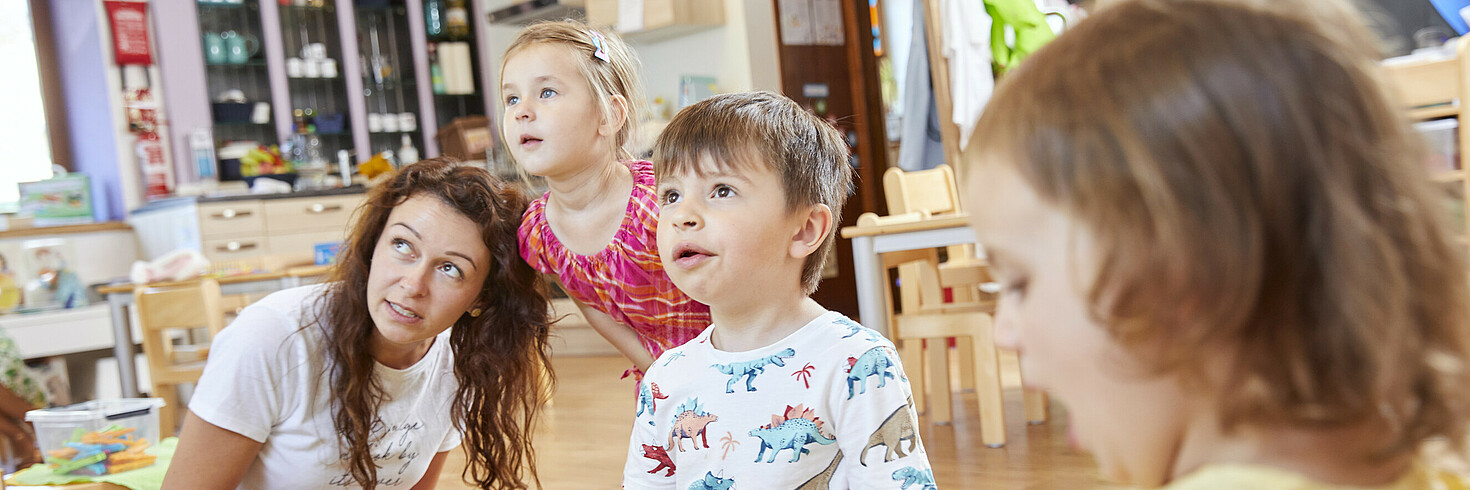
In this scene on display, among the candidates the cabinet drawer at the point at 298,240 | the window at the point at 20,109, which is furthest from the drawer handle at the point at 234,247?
the window at the point at 20,109

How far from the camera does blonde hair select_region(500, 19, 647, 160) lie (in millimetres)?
1489

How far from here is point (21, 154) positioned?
564cm

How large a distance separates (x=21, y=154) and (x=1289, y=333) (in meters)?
6.68

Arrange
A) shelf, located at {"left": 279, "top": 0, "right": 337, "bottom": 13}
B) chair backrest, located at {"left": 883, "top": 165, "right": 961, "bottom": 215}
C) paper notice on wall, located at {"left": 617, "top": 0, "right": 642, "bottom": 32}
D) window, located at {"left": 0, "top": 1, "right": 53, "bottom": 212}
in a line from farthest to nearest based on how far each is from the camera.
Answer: shelf, located at {"left": 279, "top": 0, "right": 337, "bottom": 13} → window, located at {"left": 0, "top": 1, "right": 53, "bottom": 212} → paper notice on wall, located at {"left": 617, "top": 0, "right": 642, "bottom": 32} → chair backrest, located at {"left": 883, "top": 165, "right": 961, "bottom": 215}

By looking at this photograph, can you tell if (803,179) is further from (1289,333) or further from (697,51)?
(697,51)

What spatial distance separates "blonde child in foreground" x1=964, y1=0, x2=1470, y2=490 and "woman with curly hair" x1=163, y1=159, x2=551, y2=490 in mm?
1098

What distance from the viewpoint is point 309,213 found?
583 centimetres

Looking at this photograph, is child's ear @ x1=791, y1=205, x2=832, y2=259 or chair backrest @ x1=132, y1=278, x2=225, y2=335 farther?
chair backrest @ x1=132, y1=278, x2=225, y2=335

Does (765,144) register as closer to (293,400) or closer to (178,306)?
(293,400)

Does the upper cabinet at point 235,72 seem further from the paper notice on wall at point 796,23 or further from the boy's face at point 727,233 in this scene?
the boy's face at point 727,233

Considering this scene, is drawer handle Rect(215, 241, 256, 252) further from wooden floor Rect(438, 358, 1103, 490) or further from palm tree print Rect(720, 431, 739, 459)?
palm tree print Rect(720, 431, 739, 459)

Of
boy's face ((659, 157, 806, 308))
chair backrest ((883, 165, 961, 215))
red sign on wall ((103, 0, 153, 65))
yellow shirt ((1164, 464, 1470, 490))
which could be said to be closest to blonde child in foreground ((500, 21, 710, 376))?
boy's face ((659, 157, 806, 308))

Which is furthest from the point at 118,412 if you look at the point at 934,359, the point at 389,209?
the point at 934,359

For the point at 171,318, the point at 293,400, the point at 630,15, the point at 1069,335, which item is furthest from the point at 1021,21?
the point at 1069,335
